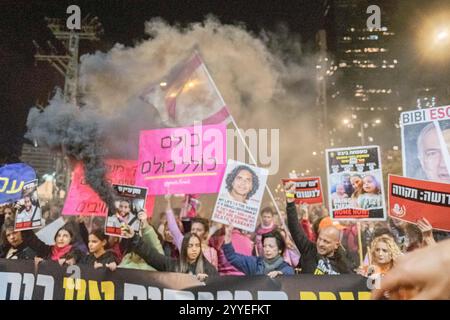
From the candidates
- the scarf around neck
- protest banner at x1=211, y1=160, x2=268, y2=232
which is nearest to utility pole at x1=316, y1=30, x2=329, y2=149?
protest banner at x1=211, y1=160, x2=268, y2=232

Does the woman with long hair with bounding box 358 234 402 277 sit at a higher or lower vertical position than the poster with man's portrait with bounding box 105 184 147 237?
lower

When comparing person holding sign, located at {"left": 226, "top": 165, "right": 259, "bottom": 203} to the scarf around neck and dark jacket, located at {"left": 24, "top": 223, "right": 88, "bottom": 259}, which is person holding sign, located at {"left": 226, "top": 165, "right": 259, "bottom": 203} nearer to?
the scarf around neck

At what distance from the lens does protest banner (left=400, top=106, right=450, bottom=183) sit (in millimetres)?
4949

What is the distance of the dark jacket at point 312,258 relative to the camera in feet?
15.4

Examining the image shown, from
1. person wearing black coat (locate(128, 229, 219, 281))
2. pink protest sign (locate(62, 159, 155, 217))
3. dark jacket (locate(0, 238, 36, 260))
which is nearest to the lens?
person wearing black coat (locate(128, 229, 219, 281))

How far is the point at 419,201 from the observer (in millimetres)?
4770

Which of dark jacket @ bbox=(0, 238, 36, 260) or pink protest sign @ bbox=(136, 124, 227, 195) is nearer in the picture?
dark jacket @ bbox=(0, 238, 36, 260)

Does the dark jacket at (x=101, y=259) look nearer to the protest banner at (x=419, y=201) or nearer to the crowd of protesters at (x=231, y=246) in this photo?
the crowd of protesters at (x=231, y=246)

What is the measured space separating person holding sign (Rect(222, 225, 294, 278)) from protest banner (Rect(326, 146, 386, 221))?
752 mm

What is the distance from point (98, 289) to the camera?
4.65 m

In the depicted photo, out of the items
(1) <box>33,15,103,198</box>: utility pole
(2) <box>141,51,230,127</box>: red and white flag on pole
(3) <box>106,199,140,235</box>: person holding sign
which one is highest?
(1) <box>33,15,103,198</box>: utility pole

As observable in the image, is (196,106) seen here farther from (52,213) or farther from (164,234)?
(52,213)

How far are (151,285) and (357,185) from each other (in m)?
2.54

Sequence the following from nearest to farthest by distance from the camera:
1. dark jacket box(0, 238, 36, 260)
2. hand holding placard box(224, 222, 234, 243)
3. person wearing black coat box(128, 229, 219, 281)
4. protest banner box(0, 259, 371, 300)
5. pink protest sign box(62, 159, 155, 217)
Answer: protest banner box(0, 259, 371, 300)
person wearing black coat box(128, 229, 219, 281)
hand holding placard box(224, 222, 234, 243)
dark jacket box(0, 238, 36, 260)
pink protest sign box(62, 159, 155, 217)
